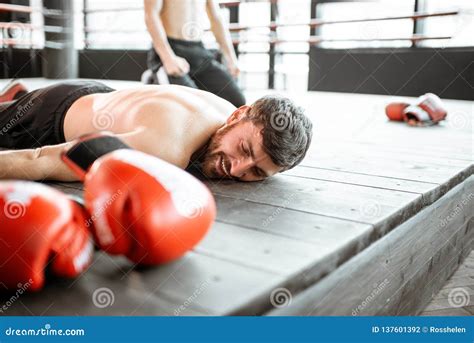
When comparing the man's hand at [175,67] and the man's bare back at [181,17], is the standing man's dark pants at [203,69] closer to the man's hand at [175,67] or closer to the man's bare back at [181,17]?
the man's bare back at [181,17]

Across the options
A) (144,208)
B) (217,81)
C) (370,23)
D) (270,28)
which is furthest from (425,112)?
(270,28)

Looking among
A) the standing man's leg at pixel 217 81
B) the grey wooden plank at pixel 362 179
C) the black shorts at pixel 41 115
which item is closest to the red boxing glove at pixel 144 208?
the grey wooden plank at pixel 362 179

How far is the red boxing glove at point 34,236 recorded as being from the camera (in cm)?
70

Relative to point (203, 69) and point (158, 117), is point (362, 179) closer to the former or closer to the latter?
point (158, 117)

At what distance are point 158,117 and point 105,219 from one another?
622 mm

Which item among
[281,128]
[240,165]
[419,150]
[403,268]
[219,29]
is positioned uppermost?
[219,29]

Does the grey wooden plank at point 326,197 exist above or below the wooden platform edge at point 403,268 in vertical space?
above

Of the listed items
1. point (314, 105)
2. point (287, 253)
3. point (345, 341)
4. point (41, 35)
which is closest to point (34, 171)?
point (287, 253)

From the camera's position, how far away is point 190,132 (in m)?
1.39

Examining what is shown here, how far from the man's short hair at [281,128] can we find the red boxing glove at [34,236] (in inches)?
26.0

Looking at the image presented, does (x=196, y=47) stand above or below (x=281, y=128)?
above

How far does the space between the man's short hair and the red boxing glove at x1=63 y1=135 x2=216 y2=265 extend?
52 centimetres

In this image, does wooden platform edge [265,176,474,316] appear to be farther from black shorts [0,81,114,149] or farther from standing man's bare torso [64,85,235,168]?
black shorts [0,81,114,149]

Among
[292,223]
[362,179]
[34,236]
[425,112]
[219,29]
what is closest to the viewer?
[34,236]
